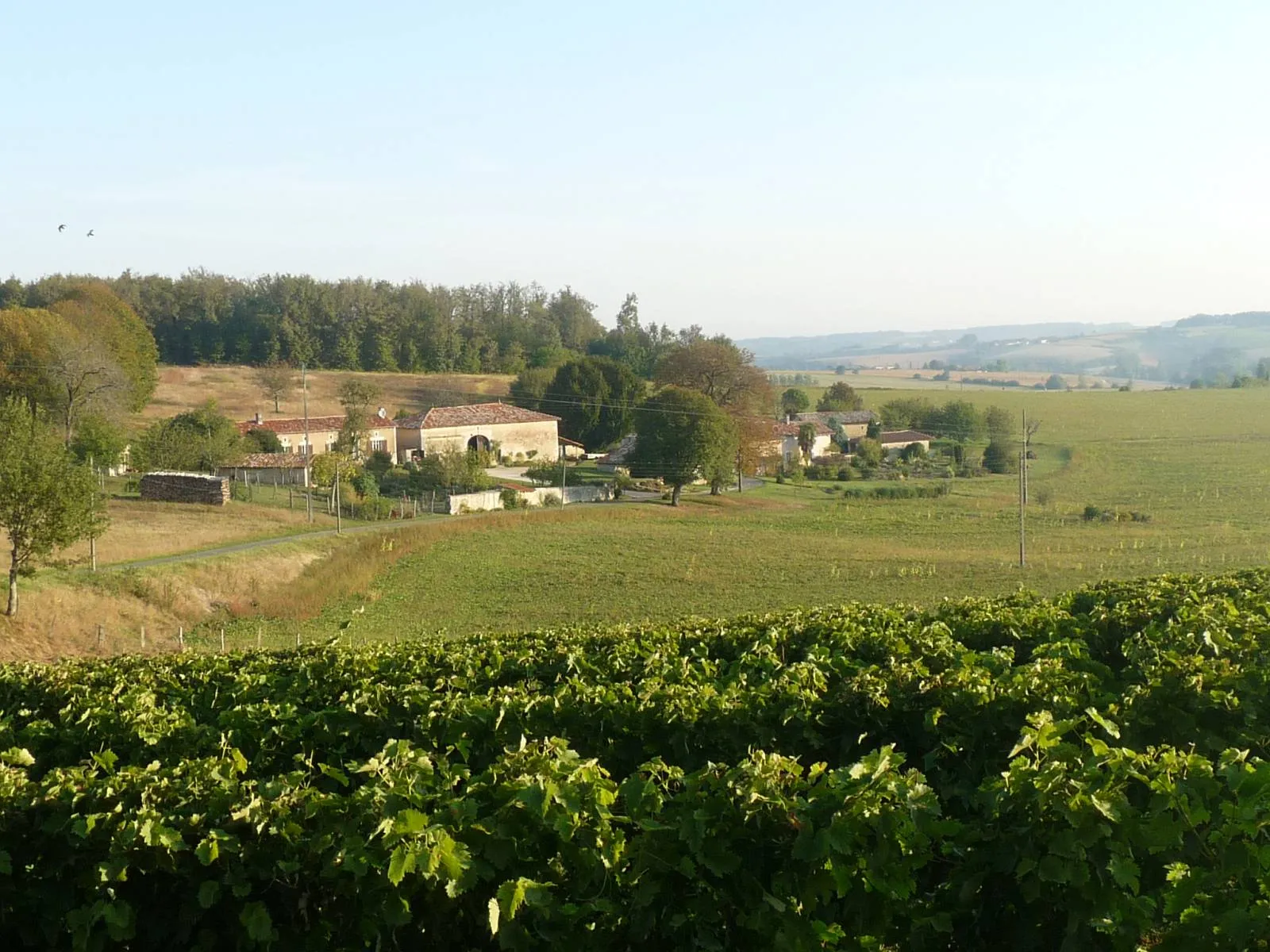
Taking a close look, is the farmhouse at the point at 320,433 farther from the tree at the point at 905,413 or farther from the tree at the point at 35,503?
the tree at the point at 35,503

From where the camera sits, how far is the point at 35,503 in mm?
28688

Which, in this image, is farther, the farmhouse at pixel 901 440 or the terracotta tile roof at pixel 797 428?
the farmhouse at pixel 901 440

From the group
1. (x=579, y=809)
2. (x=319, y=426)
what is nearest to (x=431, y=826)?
(x=579, y=809)

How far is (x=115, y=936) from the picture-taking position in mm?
6297

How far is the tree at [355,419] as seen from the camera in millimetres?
76625

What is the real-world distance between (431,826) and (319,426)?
77169 mm

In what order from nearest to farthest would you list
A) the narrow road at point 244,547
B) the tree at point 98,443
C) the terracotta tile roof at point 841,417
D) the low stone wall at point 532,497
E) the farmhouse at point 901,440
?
1. the narrow road at point 244,547
2. the tree at point 98,443
3. the low stone wall at point 532,497
4. the farmhouse at point 901,440
5. the terracotta tile roof at point 841,417

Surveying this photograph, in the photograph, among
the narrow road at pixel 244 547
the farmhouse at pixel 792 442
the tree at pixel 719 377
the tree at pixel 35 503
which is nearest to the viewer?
the tree at pixel 35 503

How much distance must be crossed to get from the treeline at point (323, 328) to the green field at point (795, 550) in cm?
5886

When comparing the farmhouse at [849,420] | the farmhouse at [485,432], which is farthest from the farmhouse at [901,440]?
the farmhouse at [485,432]

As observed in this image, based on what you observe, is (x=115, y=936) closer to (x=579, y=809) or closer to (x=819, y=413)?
(x=579, y=809)

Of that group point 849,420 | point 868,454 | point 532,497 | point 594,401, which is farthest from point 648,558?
point 849,420

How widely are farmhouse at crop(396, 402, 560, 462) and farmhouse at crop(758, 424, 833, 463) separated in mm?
16423

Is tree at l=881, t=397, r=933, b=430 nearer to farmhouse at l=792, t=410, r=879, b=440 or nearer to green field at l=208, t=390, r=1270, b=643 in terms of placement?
farmhouse at l=792, t=410, r=879, b=440
